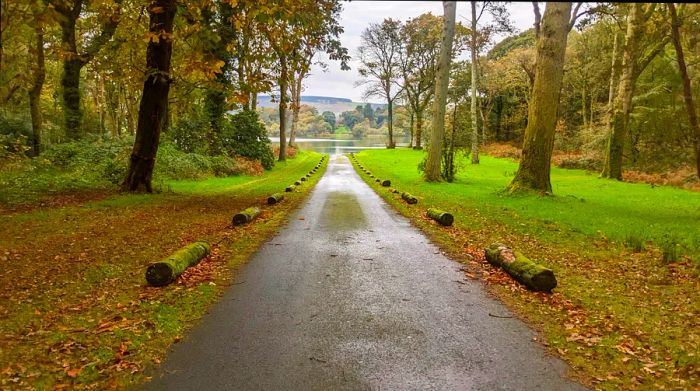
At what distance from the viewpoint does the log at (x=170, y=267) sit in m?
6.60

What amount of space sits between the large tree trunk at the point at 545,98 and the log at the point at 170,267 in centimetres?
1211

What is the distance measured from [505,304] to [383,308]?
5.80 feet

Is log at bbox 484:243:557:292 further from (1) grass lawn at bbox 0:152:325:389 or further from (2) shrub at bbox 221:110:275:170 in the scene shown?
(2) shrub at bbox 221:110:275:170

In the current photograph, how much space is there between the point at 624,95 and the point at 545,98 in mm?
10865

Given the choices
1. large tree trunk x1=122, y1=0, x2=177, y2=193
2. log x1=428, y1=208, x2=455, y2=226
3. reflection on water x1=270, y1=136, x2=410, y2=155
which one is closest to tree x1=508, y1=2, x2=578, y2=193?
log x1=428, y1=208, x2=455, y2=226

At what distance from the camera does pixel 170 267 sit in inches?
264

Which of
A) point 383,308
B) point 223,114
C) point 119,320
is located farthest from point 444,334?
point 223,114

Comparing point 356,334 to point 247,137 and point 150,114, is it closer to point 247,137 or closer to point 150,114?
point 150,114

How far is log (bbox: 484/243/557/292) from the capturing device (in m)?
6.53

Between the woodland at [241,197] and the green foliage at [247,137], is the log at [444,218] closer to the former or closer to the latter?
the woodland at [241,197]

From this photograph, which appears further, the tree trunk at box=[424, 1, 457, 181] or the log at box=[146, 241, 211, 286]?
the tree trunk at box=[424, 1, 457, 181]

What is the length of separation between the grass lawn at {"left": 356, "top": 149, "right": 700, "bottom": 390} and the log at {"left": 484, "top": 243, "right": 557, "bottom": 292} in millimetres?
158

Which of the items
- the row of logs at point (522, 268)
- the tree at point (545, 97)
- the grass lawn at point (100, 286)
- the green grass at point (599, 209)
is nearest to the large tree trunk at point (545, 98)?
the tree at point (545, 97)

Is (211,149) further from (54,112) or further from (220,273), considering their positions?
(54,112)
